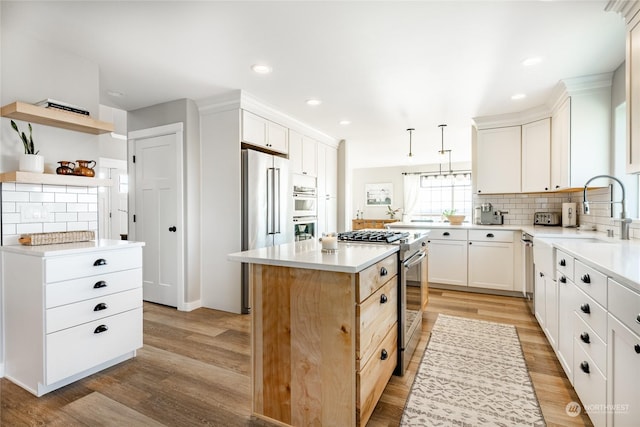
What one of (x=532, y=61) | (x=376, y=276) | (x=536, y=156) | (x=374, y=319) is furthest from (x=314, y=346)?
(x=536, y=156)

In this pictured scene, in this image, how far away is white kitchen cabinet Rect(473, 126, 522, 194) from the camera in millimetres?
4184

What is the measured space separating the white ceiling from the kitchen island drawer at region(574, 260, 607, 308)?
1.59 meters

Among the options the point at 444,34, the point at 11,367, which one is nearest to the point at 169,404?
the point at 11,367

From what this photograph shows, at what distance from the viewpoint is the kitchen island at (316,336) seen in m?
1.49

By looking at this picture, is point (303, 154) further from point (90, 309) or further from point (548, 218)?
point (548, 218)

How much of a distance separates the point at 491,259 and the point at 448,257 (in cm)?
52

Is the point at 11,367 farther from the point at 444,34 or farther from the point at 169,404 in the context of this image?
the point at 444,34

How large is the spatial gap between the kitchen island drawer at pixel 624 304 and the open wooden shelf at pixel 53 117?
10.9ft

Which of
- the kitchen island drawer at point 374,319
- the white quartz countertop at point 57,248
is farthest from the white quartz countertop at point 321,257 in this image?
the white quartz countertop at point 57,248

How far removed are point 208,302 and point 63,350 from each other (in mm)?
1745

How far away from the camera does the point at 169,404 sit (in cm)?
183

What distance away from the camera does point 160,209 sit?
147 inches

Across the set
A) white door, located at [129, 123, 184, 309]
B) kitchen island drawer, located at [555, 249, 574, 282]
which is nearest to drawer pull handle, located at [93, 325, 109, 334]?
white door, located at [129, 123, 184, 309]

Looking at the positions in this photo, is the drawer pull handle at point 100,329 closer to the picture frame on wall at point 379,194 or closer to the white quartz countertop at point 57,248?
the white quartz countertop at point 57,248
